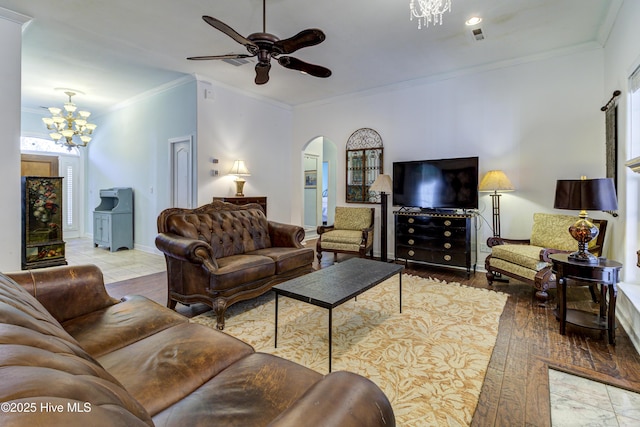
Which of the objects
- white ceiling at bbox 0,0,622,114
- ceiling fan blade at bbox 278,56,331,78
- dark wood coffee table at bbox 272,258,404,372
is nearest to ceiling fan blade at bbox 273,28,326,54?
ceiling fan blade at bbox 278,56,331,78

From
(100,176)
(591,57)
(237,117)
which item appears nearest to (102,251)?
(100,176)

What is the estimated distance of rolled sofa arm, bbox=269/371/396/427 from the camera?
2.45 ft

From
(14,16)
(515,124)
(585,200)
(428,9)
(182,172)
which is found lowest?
(585,200)

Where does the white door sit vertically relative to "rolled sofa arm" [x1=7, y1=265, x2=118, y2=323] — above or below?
above

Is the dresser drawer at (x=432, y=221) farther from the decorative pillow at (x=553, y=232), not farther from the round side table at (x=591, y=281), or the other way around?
the round side table at (x=591, y=281)

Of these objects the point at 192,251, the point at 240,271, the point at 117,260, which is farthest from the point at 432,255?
the point at 117,260

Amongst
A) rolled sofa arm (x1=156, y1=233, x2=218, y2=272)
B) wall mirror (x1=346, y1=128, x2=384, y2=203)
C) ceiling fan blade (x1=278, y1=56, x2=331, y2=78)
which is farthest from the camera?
wall mirror (x1=346, y1=128, x2=384, y2=203)

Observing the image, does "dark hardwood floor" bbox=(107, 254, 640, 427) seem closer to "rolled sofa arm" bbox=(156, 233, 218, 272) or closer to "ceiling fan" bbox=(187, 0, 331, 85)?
"rolled sofa arm" bbox=(156, 233, 218, 272)

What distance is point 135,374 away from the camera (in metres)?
1.18

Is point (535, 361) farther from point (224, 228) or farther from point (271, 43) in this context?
point (271, 43)

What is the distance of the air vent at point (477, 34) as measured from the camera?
3.53 meters

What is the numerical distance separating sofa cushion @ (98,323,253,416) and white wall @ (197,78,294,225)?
13.0 ft

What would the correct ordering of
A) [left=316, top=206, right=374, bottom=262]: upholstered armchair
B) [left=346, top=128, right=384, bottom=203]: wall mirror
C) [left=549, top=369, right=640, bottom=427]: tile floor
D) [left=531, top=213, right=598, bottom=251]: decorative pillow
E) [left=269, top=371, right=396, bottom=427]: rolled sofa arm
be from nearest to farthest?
[left=269, top=371, right=396, bottom=427]: rolled sofa arm → [left=549, top=369, right=640, bottom=427]: tile floor → [left=531, top=213, right=598, bottom=251]: decorative pillow → [left=316, top=206, right=374, bottom=262]: upholstered armchair → [left=346, top=128, right=384, bottom=203]: wall mirror

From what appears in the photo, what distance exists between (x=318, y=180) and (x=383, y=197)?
11.9 ft
